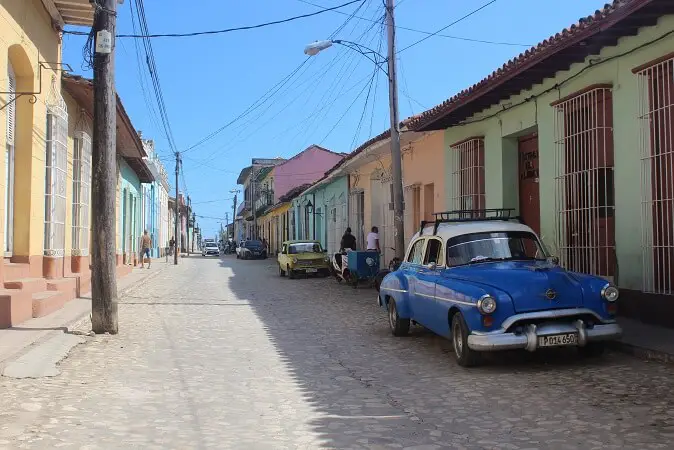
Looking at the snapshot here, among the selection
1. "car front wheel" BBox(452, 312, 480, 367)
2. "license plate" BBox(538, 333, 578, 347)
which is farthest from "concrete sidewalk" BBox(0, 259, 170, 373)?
"license plate" BBox(538, 333, 578, 347)

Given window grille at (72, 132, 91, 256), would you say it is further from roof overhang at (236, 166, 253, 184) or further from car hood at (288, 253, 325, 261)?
roof overhang at (236, 166, 253, 184)

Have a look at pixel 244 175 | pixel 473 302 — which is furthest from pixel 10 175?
pixel 244 175

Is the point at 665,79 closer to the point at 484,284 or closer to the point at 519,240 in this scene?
the point at 519,240

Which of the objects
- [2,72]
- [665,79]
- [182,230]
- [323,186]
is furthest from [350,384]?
[182,230]

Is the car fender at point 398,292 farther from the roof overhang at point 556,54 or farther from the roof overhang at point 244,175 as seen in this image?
the roof overhang at point 244,175

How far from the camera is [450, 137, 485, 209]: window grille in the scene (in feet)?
44.6

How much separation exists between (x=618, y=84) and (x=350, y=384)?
580 cm

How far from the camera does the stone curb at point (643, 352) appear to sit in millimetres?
6438

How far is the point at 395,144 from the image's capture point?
46.4 feet

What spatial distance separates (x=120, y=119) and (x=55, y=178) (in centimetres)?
328

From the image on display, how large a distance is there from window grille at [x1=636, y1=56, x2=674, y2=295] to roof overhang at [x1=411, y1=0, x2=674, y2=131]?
25.4 inches

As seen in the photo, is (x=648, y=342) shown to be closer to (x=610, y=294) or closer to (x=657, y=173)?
(x=610, y=294)

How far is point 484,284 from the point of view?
21.5ft

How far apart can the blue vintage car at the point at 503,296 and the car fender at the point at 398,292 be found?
229mm
